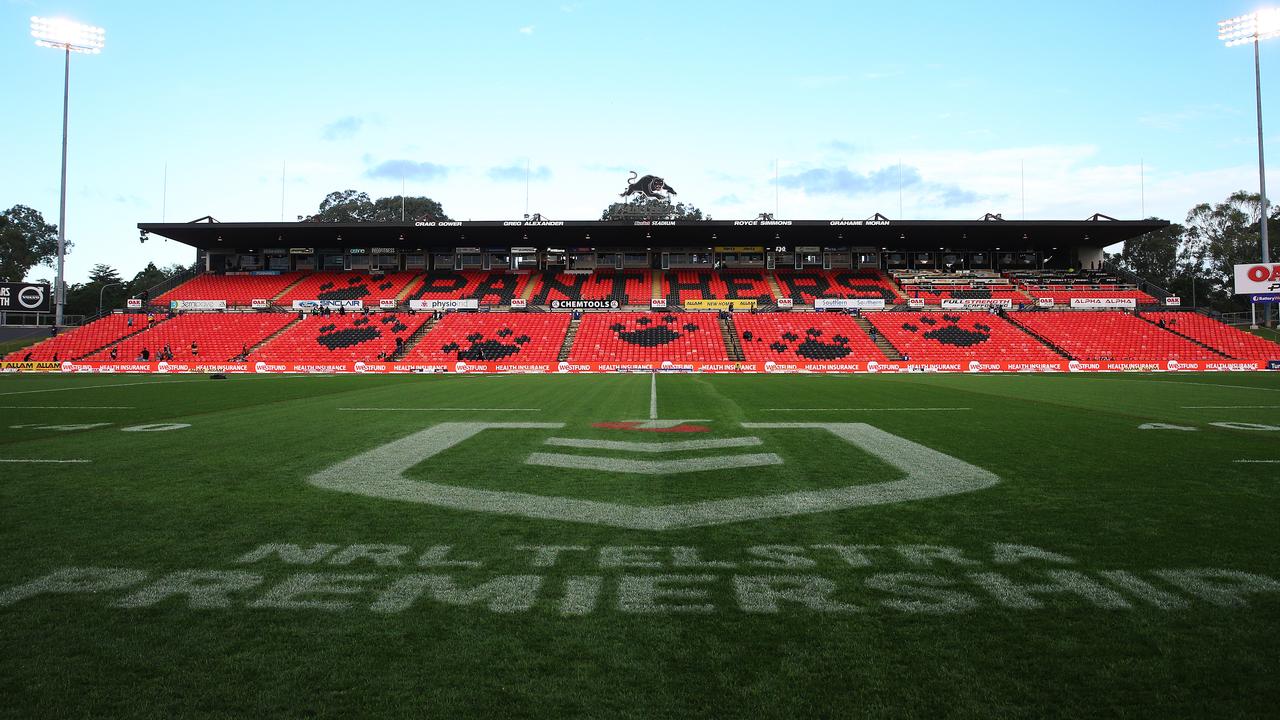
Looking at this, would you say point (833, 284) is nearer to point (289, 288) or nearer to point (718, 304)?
point (718, 304)

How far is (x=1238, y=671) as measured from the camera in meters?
2.57

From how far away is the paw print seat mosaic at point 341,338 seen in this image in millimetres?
41719

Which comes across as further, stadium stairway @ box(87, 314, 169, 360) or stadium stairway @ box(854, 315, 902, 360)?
stadium stairway @ box(854, 315, 902, 360)

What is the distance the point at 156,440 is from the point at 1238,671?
1100 cm

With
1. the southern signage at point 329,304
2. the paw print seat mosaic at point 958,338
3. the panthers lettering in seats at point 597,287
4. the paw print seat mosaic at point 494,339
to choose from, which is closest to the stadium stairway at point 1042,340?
the paw print seat mosaic at point 958,338

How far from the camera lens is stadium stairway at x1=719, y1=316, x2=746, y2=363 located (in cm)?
4158

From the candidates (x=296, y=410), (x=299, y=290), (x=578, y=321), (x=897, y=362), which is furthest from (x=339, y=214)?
(x=296, y=410)

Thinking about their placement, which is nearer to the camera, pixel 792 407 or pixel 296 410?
pixel 296 410

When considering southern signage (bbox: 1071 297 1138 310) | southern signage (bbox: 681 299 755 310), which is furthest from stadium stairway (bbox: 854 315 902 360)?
southern signage (bbox: 1071 297 1138 310)

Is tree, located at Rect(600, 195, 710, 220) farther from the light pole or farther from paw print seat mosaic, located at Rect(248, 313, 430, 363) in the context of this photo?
the light pole

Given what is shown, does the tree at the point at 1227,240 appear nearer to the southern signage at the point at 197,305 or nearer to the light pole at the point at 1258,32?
the light pole at the point at 1258,32

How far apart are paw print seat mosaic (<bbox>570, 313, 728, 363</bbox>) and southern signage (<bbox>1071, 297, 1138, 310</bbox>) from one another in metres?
26.5

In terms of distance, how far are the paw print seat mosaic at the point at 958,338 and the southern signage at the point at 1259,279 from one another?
40.2 feet

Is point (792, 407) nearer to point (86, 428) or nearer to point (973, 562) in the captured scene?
point (973, 562)
